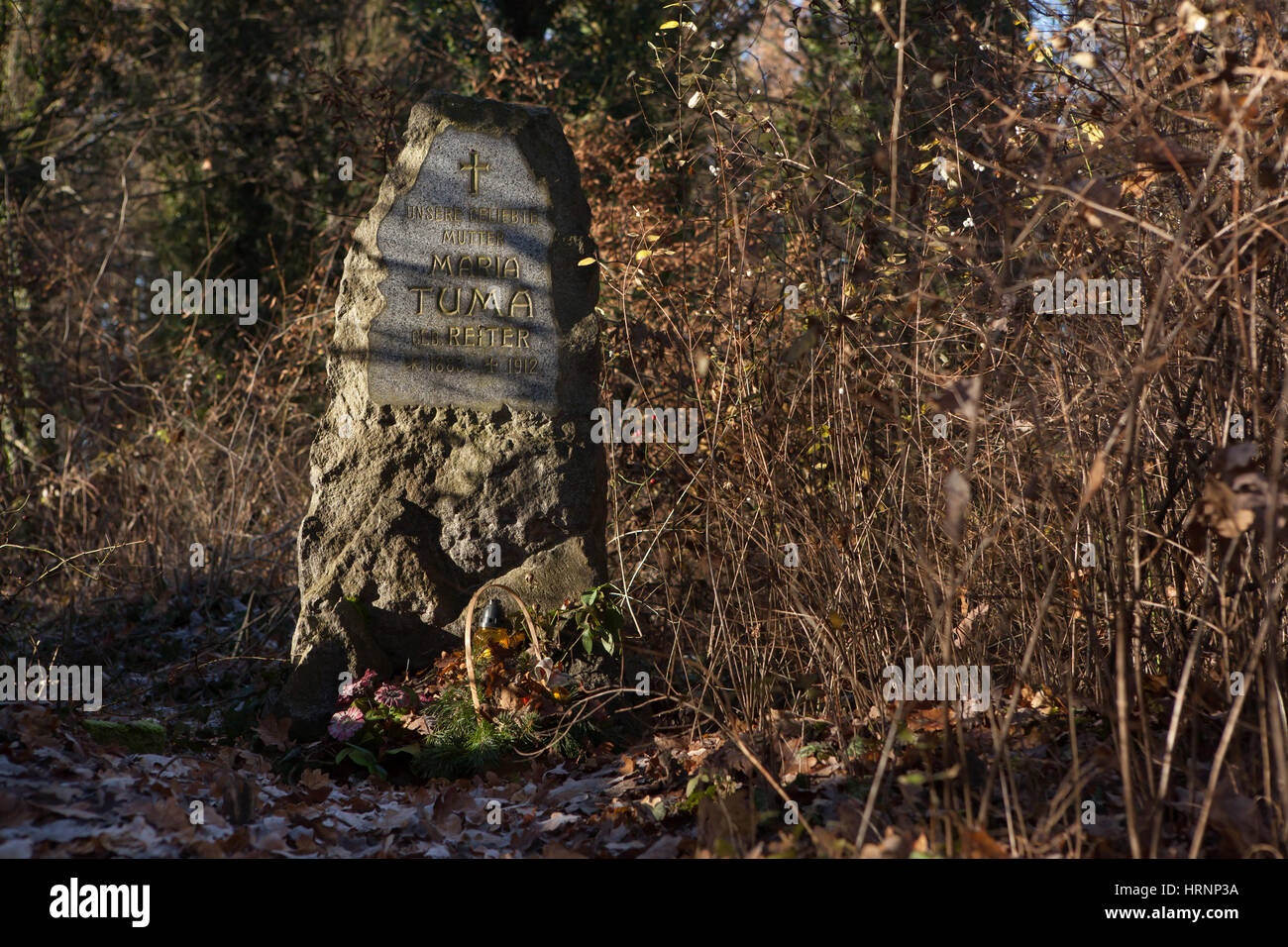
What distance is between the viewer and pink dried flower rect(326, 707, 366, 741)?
4.12 meters

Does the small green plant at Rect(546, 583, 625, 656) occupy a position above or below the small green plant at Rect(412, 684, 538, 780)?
above

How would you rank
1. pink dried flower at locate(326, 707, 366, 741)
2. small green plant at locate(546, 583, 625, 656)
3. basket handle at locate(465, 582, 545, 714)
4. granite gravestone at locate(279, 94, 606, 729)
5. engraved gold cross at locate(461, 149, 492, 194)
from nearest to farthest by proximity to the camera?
basket handle at locate(465, 582, 545, 714) → pink dried flower at locate(326, 707, 366, 741) → small green plant at locate(546, 583, 625, 656) → granite gravestone at locate(279, 94, 606, 729) → engraved gold cross at locate(461, 149, 492, 194)

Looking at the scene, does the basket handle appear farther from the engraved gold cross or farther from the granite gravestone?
the engraved gold cross

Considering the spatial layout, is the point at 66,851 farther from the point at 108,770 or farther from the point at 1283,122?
the point at 1283,122

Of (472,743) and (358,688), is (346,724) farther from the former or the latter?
(472,743)

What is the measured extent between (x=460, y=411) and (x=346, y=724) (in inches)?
52.1

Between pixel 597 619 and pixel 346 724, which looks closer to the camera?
pixel 346 724

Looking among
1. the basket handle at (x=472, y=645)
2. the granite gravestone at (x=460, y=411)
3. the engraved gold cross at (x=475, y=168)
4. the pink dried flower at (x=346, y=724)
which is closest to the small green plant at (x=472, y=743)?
the basket handle at (x=472, y=645)

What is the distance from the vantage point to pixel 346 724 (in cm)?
414

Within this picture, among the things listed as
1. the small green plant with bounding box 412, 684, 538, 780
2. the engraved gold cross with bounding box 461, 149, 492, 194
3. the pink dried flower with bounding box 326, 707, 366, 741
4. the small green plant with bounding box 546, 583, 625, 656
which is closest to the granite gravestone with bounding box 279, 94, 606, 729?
Result: the engraved gold cross with bounding box 461, 149, 492, 194

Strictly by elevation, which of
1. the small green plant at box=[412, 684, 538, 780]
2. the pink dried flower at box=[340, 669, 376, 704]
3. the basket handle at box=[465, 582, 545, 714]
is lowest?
the small green plant at box=[412, 684, 538, 780]

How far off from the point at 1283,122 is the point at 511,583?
3051 millimetres

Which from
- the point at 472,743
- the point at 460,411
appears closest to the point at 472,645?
the point at 472,743
